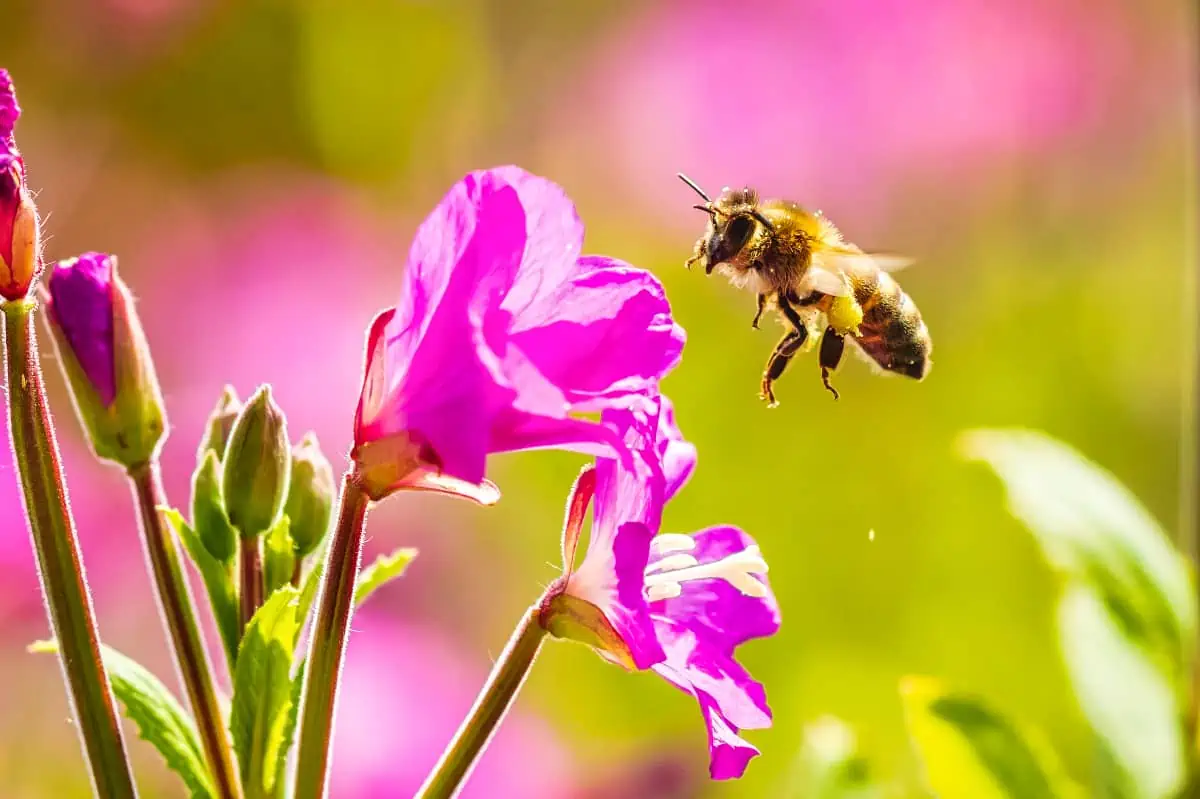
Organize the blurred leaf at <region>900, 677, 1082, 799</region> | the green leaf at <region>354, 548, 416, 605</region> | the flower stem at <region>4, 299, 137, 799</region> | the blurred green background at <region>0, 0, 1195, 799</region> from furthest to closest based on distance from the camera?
the blurred green background at <region>0, 0, 1195, 799</region> → the blurred leaf at <region>900, 677, 1082, 799</region> → the green leaf at <region>354, 548, 416, 605</region> → the flower stem at <region>4, 299, 137, 799</region>

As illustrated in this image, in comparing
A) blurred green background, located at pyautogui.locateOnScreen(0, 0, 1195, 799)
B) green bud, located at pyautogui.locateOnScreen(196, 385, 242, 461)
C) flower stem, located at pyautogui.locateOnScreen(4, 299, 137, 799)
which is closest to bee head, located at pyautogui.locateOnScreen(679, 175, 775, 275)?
green bud, located at pyautogui.locateOnScreen(196, 385, 242, 461)

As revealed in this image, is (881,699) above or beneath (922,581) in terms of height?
beneath

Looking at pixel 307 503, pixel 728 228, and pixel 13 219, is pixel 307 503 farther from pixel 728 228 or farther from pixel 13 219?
pixel 728 228

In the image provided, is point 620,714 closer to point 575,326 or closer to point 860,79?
point 860,79

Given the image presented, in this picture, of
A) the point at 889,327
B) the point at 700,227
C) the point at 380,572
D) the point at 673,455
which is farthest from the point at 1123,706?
the point at 700,227

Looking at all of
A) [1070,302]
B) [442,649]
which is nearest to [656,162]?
[1070,302]

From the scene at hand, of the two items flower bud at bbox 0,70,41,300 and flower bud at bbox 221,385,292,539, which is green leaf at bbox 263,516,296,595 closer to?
flower bud at bbox 221,385,292,539

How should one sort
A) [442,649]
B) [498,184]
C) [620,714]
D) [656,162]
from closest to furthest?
[498,184], [442,649], [620,714], [656,162]
